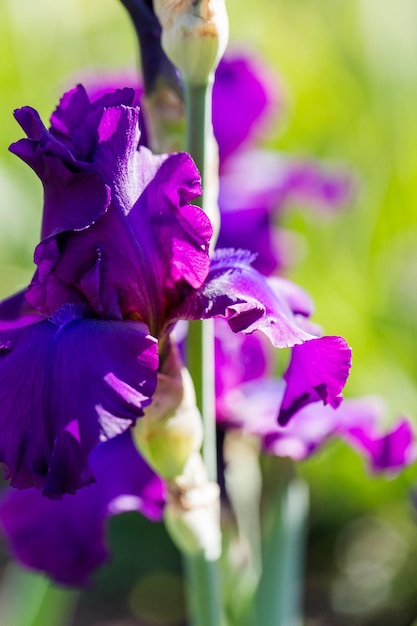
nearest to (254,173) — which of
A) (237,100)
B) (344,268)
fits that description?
(237,100)

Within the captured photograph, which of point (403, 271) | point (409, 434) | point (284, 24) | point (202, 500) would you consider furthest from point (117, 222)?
point (284, 24)

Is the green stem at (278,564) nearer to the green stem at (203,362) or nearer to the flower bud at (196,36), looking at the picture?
the green stem at (203,362)

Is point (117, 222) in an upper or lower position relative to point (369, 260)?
upper

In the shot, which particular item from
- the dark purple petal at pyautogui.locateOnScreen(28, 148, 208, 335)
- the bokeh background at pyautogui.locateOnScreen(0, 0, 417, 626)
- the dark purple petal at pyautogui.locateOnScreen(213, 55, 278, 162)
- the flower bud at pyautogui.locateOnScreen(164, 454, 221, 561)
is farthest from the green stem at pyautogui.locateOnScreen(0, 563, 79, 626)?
the dark purple petal at pyautogui.locateOnScreen(213, 55, 278, 162)

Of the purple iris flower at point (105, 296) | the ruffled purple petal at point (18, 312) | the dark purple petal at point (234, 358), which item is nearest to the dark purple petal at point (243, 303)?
the purple iris flower at point (105, 296)

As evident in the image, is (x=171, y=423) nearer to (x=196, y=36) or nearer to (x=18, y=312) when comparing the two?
(x=18, y=312)

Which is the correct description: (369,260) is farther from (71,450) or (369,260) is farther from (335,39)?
(71,450)
